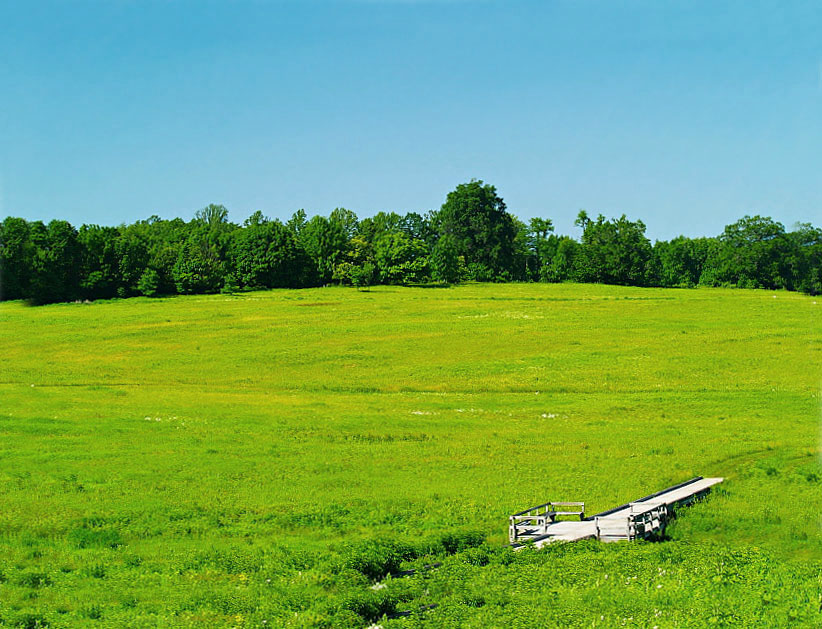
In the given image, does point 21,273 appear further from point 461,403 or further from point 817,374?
point 817,374

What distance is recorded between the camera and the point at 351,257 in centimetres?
16088

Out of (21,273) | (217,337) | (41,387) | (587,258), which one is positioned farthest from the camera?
(587,258)

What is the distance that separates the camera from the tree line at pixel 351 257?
4702 inches

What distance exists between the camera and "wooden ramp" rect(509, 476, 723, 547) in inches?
806

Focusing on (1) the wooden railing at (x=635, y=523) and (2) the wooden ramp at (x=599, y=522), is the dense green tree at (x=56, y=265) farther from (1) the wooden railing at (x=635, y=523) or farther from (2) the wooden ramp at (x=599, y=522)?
(1) the wooden railing at (x=635, y=523)

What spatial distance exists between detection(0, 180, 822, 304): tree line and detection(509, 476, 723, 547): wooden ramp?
243ft

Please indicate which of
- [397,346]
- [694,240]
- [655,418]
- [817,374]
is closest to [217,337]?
[397,346]

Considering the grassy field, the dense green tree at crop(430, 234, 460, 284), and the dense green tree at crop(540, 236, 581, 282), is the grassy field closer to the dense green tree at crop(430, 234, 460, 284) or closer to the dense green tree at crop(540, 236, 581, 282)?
the dense green tree at crop(430, 234, 460, 284)

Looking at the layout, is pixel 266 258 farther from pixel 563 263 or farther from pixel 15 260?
pixel 563 263

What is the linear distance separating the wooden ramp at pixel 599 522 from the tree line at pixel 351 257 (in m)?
74.0

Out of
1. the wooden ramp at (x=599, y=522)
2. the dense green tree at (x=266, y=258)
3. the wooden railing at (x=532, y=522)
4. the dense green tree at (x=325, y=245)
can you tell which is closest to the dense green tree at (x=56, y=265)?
the dense green tree at (x=266, y=258)

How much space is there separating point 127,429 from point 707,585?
2982cm

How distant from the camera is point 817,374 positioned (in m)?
56.8

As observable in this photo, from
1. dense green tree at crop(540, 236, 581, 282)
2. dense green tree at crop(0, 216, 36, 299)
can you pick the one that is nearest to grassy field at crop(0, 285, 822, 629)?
dense green tree at crop(0, 216, 36, 299)
